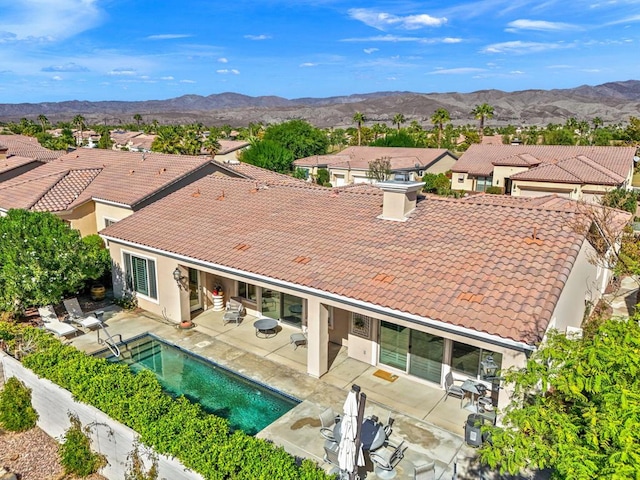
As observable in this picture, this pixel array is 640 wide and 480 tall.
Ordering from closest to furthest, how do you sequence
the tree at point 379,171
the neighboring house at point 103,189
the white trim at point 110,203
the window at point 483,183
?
the white trim at point 110,203 < the neighboring house at point 103,189 < the tree at point 379,171 < the window at point 483,183

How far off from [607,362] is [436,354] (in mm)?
7118

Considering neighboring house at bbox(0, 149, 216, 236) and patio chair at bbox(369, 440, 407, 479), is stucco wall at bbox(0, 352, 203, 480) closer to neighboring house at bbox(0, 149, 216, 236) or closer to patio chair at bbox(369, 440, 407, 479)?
patio chair at bbox(369, 440, 407, 479)

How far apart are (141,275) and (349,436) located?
1344 cm

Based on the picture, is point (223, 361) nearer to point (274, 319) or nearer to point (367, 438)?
point (274, 319)

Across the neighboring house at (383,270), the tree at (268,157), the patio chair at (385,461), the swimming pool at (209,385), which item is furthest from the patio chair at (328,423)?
the tree at (268,157)

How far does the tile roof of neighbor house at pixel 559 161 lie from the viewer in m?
40.2

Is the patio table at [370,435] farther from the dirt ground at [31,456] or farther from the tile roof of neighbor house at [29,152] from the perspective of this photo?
the tile roof of neighbor house at [29,152]

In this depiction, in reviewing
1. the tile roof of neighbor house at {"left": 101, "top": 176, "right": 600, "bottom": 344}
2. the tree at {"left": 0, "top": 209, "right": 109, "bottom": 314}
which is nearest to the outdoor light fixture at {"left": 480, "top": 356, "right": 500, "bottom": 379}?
the tile roof of neighbor house at {"left": 101, "top": 176, "right": 600, "bottom": 344}

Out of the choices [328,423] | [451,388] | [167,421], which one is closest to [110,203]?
[167,421]

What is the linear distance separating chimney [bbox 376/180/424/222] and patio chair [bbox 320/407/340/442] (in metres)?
7.54

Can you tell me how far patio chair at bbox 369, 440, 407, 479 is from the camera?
10039mm

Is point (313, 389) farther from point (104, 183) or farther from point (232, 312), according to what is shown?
point (104, 183)

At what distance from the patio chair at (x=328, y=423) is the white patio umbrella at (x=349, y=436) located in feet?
5.50

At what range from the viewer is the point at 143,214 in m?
21.3
